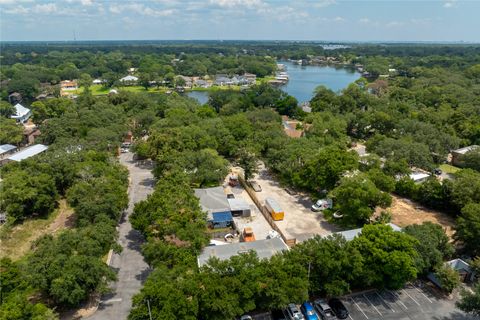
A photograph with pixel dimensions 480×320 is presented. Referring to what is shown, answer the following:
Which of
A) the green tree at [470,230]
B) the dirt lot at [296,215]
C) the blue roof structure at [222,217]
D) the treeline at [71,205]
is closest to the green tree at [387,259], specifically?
the green tree at [470,230]

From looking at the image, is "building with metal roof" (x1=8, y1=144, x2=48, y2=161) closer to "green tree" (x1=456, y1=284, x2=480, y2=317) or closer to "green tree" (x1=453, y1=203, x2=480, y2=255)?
"green tree" (x1=456, y1=284, x2=480, y2=317)

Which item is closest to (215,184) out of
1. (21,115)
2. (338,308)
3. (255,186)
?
(255,186)

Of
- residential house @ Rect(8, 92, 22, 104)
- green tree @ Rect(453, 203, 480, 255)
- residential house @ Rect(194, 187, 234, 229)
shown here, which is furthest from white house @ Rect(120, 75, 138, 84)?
green tree @ Rect(453, 203, 480, 255)

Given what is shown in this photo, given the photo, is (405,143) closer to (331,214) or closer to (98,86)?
(331,214)

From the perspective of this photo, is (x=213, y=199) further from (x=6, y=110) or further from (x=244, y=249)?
(x=6, y=110)

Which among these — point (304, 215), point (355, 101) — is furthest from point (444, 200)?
point (355, 101)
